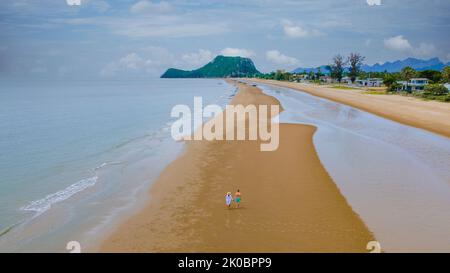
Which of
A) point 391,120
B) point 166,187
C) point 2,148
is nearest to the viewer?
point 166,187

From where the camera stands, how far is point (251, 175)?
18.0m

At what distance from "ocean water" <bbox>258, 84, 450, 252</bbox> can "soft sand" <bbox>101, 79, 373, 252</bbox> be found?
2.60 ft

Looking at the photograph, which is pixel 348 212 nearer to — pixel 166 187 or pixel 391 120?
pixel 166 187

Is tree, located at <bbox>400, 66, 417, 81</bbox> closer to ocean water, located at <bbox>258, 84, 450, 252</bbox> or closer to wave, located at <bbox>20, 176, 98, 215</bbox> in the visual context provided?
ocean water, located at <bbox>258, 84, 450, 252</bbox>

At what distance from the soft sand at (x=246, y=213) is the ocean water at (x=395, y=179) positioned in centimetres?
79

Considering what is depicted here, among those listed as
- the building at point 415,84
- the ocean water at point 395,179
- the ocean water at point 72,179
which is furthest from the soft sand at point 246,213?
the building at point 415,84

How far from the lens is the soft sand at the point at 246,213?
11016 mm

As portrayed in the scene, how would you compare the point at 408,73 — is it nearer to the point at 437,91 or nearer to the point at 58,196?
the point at 437,91

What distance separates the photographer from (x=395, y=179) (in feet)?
58.7

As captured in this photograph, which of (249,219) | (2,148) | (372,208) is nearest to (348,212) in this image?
(372,208)

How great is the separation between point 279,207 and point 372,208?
342 centimetres
